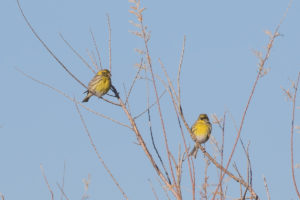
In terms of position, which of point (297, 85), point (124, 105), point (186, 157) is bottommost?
point (186, 157)

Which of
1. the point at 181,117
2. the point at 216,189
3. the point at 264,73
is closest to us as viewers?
the point at 264,73

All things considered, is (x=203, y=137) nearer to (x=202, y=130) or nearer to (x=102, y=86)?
(x=202, y=130)

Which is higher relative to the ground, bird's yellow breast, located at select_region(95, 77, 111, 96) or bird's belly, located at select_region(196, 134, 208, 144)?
bird's yellow breast, located at select_region(95, 77, 111, 96)

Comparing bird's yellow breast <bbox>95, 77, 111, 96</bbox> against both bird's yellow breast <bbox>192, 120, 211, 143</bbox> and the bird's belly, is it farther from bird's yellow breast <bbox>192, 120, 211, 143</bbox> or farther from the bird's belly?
the bird's belly

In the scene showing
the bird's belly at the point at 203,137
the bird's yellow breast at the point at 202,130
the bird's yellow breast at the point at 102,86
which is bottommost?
the bird's belly at the point at 203,137

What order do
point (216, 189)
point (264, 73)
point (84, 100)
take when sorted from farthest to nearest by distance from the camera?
point (84, 100) → point (216, 189) → point (264, 73)

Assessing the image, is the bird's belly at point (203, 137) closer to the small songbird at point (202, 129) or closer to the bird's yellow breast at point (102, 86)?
the small songbird at point (202, 129)

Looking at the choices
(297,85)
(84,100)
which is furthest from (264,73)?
(84,100)

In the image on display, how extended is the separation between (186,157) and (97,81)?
852 centimetres

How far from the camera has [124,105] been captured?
3543 mm

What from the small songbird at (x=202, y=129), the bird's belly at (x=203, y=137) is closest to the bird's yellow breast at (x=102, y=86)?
the small songbird at (x=202, y=129)

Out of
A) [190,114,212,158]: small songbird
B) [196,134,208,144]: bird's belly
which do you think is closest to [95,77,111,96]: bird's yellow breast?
[190,114,212,158]: small songbird

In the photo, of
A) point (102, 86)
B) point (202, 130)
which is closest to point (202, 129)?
point (202, 130)

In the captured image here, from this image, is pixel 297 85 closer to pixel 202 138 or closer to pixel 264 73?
pixel 264 73
